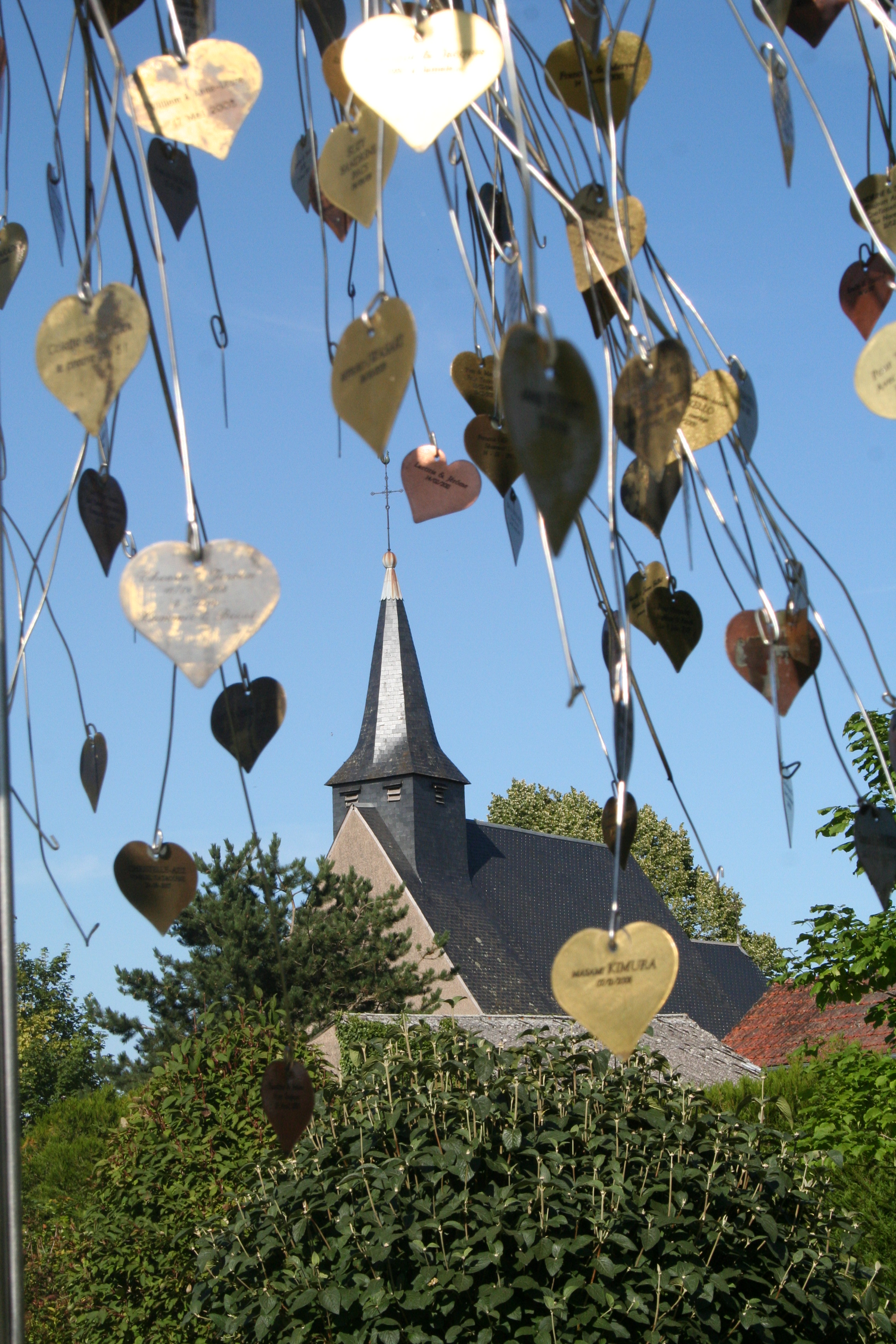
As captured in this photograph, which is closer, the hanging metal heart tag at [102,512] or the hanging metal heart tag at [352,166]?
the hanging metal heart tag at [352,166]

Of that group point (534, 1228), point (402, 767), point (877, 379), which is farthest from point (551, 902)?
point (877, 379)

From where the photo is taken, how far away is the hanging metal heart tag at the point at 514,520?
143 centimetres

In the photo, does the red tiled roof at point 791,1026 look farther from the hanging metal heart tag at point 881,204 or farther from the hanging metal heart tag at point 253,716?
the hanging metal heart tag at point 253,716

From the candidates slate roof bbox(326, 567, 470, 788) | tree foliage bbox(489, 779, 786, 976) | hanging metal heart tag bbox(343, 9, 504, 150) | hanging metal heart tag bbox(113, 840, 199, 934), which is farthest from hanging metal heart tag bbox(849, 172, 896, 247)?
tree foliage bbox(489, 779, 786, 976)

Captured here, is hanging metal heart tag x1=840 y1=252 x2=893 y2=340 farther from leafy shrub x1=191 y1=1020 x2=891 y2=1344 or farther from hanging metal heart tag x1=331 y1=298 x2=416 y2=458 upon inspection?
leafy shrub x1=191 y1=1020 x2=891 y2=1344

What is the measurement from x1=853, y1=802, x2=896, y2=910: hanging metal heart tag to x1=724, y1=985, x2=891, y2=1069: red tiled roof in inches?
428

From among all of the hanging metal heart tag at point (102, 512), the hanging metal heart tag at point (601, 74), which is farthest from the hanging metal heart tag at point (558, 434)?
the hanging metal heart tag at point (102, 512)

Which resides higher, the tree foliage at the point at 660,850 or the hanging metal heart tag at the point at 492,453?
the tree foliage at the point at 660,850

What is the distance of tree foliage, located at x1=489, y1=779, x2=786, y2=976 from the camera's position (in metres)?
37.1

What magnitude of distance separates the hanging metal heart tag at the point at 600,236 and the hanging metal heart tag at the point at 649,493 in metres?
0.17

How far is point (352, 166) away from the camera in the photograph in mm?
1014

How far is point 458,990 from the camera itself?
75.8 feet

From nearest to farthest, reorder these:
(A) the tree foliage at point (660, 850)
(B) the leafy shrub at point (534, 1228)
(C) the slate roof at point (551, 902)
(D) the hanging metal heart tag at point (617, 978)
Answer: (D) the hanging metal heart tag at point (617, 978) → (B) the leafy shrub at point (534, 1228) → (C) the slate roof at point (551, 902) → (A) the tree foliage at point (660, 850)

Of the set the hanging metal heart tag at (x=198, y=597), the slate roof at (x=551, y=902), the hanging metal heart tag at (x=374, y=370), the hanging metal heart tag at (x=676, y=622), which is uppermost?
the slate roof at (x=551, y=902)
